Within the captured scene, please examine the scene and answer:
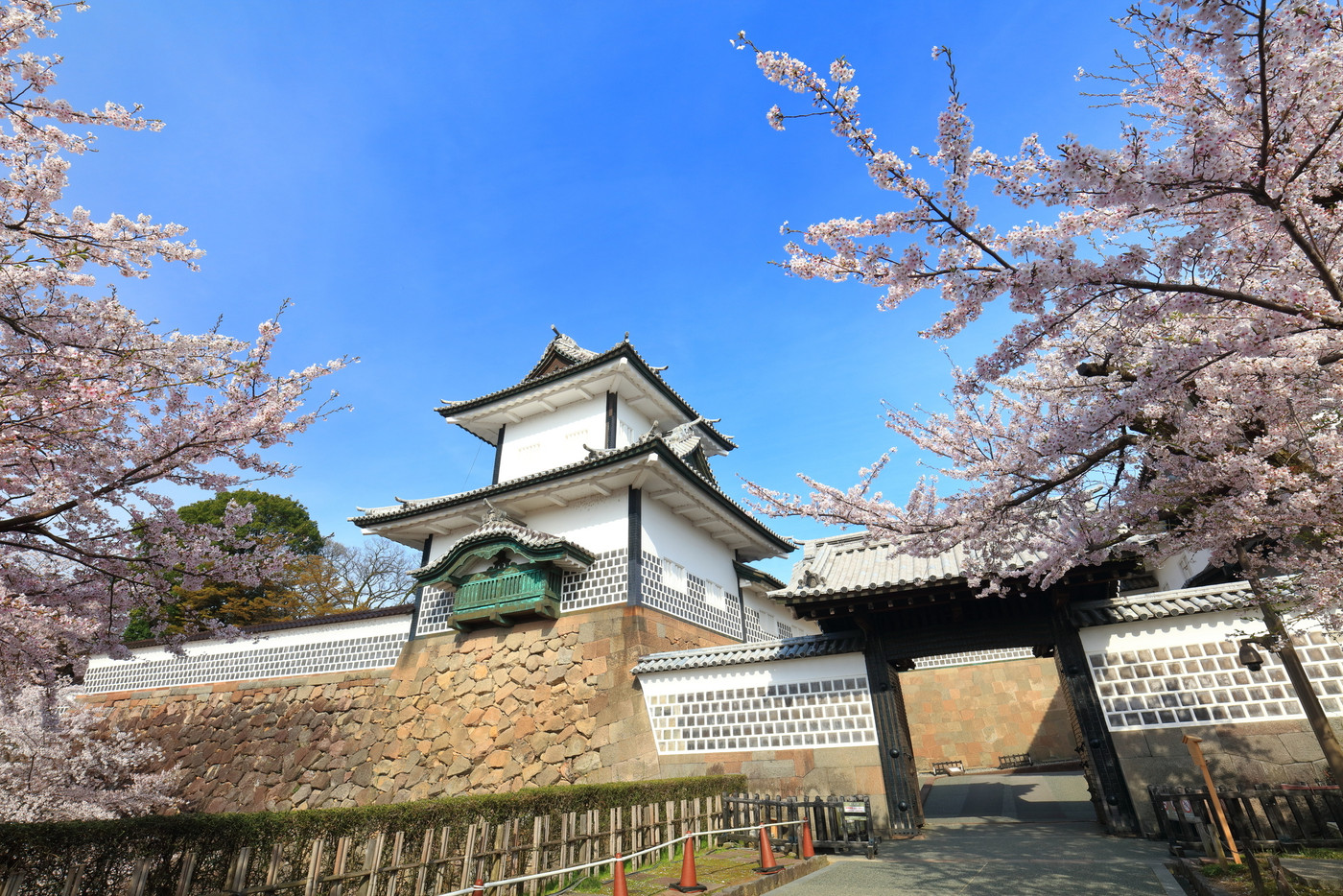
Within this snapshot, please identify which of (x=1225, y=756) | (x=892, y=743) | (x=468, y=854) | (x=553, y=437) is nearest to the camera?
(x=468, y=854)

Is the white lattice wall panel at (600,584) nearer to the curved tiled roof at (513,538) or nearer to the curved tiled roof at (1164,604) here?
the curved tiled roof at (513,538)

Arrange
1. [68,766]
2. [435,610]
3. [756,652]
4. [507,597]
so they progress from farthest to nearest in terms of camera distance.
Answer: [435,610] < [68,766] < [507,597] < [756,652]

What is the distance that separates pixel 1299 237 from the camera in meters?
3.70

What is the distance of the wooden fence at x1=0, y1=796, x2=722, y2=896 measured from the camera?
13.9 feet

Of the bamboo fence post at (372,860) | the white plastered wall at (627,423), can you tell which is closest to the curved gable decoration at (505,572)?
the white plastered wall at (627,423)

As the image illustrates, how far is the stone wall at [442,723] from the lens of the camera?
1198cm

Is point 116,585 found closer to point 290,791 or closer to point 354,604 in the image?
point 290,791

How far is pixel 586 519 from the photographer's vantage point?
14398 mm

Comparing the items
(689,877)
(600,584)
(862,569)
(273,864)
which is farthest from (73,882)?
(862,569)

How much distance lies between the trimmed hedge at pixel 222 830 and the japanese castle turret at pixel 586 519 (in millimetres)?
6888

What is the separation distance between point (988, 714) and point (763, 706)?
→ 1184 centimetres

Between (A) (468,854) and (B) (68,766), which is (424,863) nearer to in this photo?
(A) (468,854)

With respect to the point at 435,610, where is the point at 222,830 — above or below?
below

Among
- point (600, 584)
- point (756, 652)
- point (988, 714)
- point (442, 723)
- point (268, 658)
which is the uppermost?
point (600, 584)
